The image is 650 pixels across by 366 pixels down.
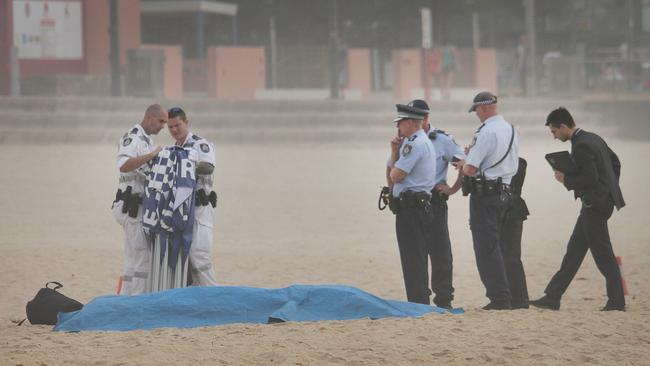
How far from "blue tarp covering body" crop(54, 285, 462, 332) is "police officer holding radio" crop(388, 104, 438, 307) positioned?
0.86m

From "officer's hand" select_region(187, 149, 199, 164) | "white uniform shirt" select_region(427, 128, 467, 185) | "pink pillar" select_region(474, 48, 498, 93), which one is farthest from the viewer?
A: "pink pillar" select_region(474, 48, 498, 93)

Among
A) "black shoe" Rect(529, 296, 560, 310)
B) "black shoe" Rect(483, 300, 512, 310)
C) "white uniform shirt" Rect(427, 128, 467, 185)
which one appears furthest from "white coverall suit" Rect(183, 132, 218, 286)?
"black shoe" Rect(529, 296, 560, 310)

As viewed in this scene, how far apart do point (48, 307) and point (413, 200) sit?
8.95 ft

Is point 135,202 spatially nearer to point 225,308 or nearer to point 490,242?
point 225,308

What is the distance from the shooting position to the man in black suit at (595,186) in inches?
368

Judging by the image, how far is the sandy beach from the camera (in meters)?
7.29

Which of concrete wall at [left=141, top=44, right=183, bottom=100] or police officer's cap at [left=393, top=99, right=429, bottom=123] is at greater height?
concrete wall at [left=141, top=44, right=183, bottom=100]

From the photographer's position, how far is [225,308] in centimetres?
833

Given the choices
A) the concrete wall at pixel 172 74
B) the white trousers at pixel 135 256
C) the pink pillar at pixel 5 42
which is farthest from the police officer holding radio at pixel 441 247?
the pink pillar at pixel 5 42

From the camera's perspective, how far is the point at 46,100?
26.7m

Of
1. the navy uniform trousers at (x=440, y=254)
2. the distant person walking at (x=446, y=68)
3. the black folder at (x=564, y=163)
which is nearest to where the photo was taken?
the black folder at (x=564, y=163)

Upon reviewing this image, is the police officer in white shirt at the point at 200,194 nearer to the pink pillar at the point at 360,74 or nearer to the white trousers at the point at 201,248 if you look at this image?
the white trousers at the point at 201,248

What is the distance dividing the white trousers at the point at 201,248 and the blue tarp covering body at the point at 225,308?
93 cm

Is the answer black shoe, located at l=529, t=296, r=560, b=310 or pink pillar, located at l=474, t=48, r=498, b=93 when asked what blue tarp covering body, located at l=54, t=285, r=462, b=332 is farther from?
pink pillar, located at l=474, t=48, r=498, b=93
